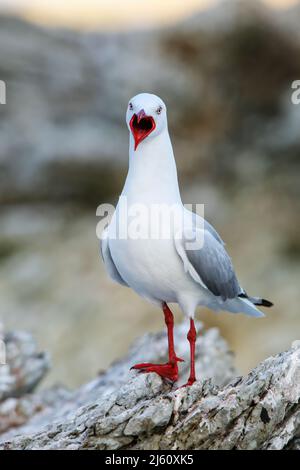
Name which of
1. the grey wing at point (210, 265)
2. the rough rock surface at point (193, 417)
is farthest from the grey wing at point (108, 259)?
the rough rock surface at point (193, 417)

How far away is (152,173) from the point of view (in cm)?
766

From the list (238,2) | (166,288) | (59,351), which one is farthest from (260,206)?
(166,288)

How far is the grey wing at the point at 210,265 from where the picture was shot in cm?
759

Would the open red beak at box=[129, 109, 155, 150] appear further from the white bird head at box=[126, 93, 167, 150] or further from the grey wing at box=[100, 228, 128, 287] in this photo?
the grey wing at box=[100, 228, 128, 287]

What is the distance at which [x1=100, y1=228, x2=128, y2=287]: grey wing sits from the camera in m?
8.03

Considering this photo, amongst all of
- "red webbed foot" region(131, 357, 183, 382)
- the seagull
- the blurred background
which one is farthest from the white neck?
the blurred background

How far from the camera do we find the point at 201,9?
26.3m

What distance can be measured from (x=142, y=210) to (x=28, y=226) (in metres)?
16.2

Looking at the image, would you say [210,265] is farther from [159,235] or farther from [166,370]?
[166,370]

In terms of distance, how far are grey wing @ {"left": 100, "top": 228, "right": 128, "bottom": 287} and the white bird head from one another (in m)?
0.92

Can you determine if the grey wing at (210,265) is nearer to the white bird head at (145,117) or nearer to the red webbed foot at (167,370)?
the red webbed foot at (167,370)

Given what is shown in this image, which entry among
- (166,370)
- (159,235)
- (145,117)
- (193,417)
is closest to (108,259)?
(159,235)

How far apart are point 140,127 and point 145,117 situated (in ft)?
0.59
